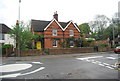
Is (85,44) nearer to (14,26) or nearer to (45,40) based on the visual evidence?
(45,40)

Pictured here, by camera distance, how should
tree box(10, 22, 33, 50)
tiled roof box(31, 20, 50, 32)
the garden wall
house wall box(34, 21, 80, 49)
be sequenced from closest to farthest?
tree box(10, 22, 33, 50), the garden wall, house wall box(34, 21, 80, 49), tiled roof box(31, 20, 50, 32)

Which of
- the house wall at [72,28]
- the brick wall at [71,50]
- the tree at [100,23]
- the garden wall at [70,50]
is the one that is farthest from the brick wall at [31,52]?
the tree at [100,23]

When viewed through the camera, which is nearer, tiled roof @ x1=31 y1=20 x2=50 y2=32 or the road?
the road

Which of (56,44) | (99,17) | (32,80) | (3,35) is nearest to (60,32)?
(56,44)

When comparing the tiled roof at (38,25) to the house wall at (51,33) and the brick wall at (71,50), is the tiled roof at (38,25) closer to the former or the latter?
the house wall at (51,33)

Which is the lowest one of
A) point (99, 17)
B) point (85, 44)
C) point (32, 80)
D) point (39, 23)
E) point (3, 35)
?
point (32, 80)

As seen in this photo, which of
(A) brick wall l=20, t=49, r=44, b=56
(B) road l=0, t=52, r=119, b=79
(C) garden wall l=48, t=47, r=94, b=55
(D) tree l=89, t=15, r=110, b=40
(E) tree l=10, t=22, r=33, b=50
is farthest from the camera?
(D) tree l=89, t=15, r=110, b=40

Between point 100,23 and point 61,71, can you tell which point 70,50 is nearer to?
point 61,71

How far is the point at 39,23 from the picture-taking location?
25406 millimetres

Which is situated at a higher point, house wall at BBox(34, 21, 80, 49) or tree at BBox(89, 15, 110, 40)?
tree at BBox(89, 15, 110, 40)

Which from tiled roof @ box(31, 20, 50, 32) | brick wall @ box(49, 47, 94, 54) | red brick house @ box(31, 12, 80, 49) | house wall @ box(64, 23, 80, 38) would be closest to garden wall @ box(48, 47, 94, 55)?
brick wall @ box(49, 47, 94, 54)

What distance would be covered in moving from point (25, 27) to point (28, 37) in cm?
175

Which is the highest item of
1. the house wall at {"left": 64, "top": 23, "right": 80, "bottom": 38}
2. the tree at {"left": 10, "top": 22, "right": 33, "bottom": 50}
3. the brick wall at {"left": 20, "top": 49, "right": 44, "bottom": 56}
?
the house wall at {"left": 64, "top": 23, "right": 80, "bottom": 38}

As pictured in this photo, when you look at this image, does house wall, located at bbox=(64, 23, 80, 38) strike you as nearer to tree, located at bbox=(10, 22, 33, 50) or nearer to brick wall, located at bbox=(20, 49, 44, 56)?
brick wall, located at bbox=(20, 49, 44, 56)
